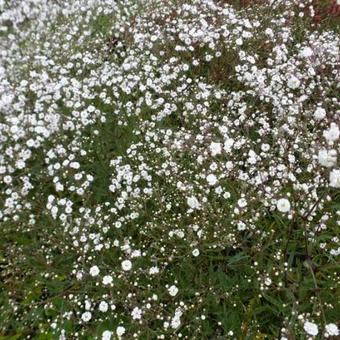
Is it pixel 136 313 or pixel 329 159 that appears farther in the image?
pixel 136 313

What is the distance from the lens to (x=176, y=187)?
443cm

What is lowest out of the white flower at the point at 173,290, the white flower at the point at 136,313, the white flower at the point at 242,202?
the white flower at the point at 136,313

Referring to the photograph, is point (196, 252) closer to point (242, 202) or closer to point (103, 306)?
point (242, 202)

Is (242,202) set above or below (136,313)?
above

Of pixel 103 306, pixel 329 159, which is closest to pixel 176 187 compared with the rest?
pixel 103 306

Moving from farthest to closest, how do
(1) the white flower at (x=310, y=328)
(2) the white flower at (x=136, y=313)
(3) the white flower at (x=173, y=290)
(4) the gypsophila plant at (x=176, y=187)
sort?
(4) the gypsophila plant at (x=176, y=187), (3) the white flower at (x=173, y=290), (2) the white flower at (x=136, y=313), (1) the white flower at (x=310, y=328)

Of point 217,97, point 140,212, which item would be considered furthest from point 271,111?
point 140,212

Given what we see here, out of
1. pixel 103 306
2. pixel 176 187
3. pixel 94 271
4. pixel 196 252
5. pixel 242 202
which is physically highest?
pixel 176 187

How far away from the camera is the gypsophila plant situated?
365 centimetres

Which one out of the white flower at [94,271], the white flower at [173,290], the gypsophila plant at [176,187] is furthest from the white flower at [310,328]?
the white flower at [94,271]

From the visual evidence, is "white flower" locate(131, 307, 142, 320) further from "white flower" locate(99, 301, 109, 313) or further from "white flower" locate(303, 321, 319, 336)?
"white flower" locate(303, 321, 319, 336)

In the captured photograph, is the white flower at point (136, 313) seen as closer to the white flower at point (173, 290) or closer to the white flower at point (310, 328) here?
the white flower at point (173, 290)

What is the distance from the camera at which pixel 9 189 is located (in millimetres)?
4586

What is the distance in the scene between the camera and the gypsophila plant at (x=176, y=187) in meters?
3.65
